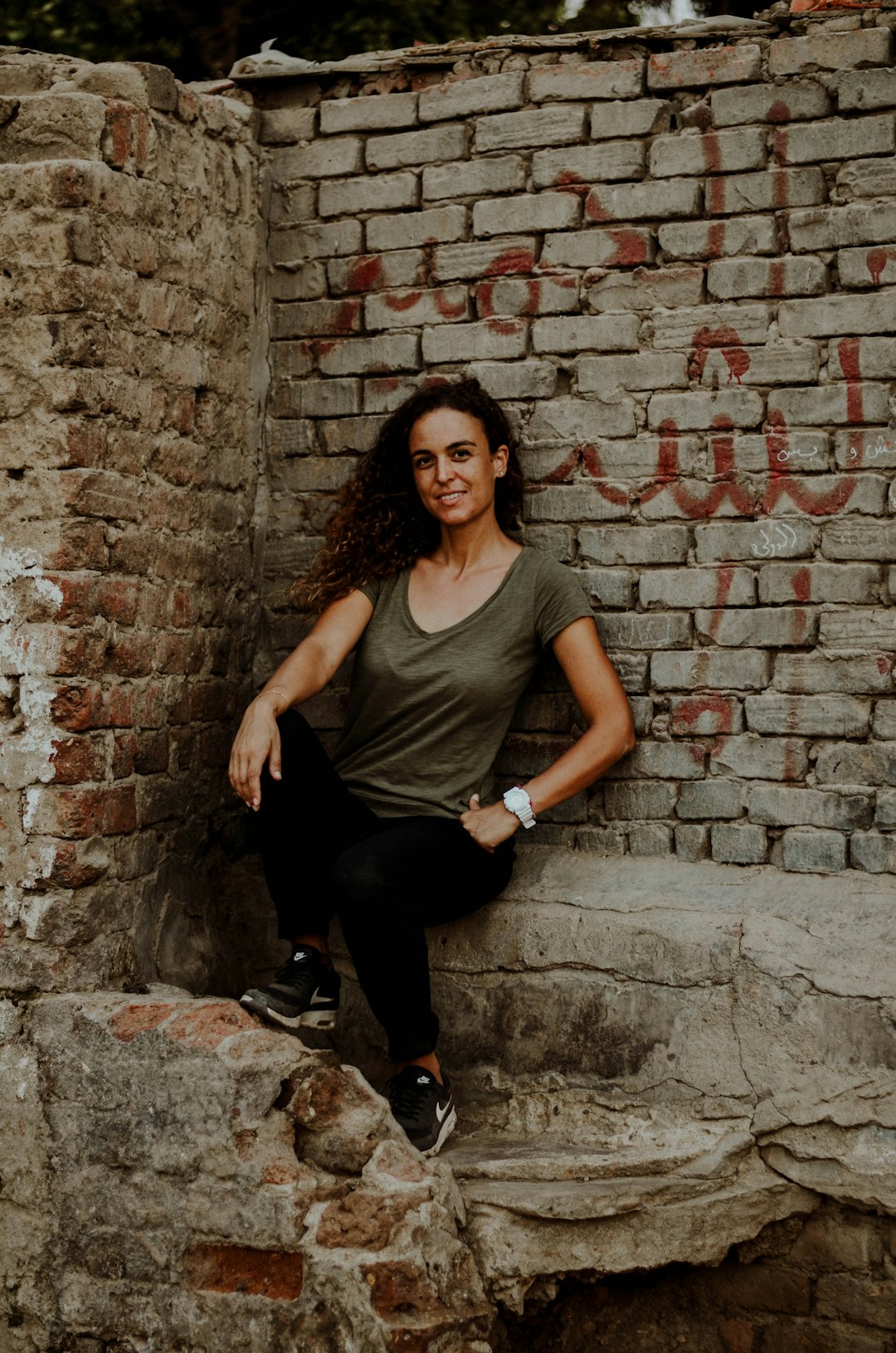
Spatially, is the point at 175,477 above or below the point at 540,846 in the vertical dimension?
above

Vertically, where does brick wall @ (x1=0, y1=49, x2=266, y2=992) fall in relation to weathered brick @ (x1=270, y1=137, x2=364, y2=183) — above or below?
below

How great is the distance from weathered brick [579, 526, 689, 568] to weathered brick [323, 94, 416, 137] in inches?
50.4

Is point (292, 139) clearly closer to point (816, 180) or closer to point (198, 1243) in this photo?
point (816, 180)

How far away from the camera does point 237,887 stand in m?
3.76

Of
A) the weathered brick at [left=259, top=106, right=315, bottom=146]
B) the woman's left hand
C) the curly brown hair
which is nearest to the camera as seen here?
the woman's left hand

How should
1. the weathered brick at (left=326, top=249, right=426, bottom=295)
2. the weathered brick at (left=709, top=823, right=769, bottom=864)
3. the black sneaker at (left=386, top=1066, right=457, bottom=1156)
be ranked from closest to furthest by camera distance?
the black sneaker at (left=386, top=1066, right=457, bottom=1156) < the weathered brick at (left=709, top=823, right=769, bottom=864) < the weathered brick at (left=326, top=249, right=426, bottom=295)

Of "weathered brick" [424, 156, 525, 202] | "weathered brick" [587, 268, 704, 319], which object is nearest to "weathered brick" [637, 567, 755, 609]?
"weathered brick" [587, 268, 704, 319]

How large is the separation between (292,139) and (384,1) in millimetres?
4309

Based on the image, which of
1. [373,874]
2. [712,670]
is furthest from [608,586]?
[373,874]

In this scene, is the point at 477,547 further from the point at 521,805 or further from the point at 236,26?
the point at 236,26

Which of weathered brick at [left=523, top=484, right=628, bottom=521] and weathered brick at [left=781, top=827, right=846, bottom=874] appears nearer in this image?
weathered brick at [left=781, top=827, right=846, bottom=874]

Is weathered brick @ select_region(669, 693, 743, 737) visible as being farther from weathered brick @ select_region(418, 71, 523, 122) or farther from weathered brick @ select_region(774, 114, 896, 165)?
weathered brick @ select_region(418, 71, 523, 122)

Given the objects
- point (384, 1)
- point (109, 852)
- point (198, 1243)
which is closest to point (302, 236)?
point (109, 852)

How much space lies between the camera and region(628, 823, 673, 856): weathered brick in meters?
3.46
